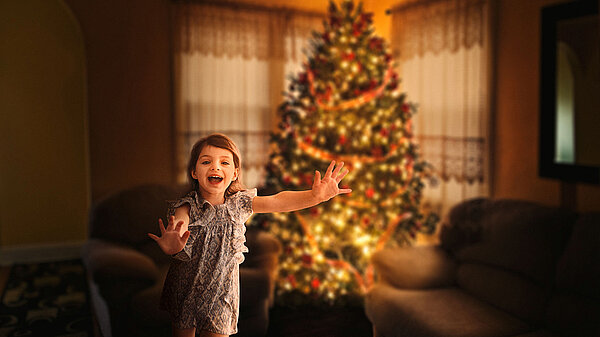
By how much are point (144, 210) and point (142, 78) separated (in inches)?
24.3

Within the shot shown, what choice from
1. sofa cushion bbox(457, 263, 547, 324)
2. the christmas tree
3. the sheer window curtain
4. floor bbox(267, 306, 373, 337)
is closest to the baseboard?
floor bbox(267, 306, 373, 337)

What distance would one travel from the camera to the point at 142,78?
44.5 inches

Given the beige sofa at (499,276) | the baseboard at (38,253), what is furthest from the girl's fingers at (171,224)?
the beige sofa at (499,276)

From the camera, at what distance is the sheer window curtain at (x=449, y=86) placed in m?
2.79

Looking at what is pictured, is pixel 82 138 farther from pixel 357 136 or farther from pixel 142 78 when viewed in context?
pixel 357 136

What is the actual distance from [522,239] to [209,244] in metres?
1.76

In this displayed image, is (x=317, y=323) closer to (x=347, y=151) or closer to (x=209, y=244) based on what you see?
(x=209, y=244)

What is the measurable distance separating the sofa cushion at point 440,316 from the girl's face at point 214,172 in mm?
652

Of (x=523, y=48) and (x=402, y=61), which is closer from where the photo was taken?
(x=523, y=48)

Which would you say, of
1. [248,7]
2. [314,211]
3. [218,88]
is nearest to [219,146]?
[218,88]

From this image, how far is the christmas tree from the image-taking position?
5.75 ft

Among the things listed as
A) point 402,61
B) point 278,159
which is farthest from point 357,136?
point 402,61

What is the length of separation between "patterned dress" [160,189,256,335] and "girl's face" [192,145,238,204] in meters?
0.01

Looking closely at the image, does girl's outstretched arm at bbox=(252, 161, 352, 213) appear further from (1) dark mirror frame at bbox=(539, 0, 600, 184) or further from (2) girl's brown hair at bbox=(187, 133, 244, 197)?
(1) dark mirror frame at bbox=(539, 0, 600, 184)
